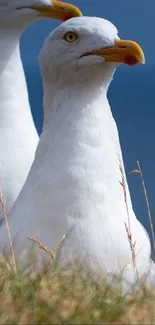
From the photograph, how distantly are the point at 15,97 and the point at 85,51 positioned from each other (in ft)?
6.44

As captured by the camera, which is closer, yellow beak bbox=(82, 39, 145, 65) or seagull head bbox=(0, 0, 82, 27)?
yellow beak bbox=(82, 39, 145, 65)

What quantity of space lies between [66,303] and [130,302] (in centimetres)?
40

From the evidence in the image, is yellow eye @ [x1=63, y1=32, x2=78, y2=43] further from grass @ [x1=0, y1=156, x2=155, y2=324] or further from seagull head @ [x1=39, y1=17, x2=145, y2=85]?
grass @ [x1=0, y1=156, x2=155, y2=324]

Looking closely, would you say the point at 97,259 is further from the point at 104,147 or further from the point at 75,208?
the point at 104,147

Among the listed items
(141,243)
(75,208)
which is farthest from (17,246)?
(141,243)

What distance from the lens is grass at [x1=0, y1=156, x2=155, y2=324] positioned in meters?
3.45

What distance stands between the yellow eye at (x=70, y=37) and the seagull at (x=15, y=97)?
5.62 feet

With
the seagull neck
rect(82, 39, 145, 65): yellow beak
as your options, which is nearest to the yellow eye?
rect(82, 39, 145, 65): yellow beak

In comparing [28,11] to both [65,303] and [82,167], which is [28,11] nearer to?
[82,167]

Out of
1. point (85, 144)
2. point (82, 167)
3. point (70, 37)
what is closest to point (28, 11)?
point (70, 37)

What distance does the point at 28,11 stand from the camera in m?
8.07

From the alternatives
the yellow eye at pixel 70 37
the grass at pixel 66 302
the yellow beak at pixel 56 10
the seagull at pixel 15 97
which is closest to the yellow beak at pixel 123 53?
the yellow eye at pixel 70 37

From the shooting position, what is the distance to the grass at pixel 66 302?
3451 millimetres

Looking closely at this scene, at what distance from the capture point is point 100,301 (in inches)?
145
